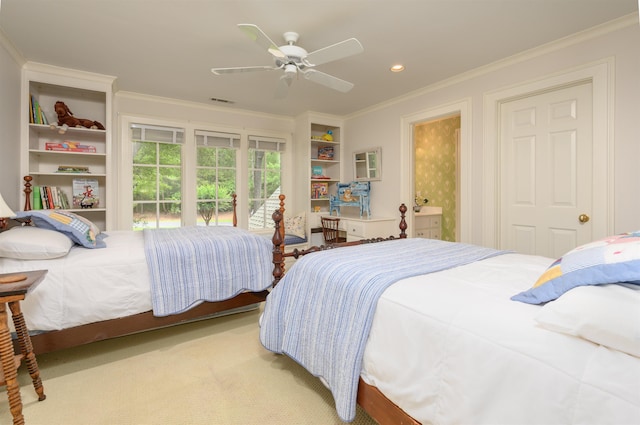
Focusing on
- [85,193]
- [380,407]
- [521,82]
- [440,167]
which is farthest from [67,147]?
[440,167]

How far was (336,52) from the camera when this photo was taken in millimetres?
2230

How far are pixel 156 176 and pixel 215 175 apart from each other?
780 mm

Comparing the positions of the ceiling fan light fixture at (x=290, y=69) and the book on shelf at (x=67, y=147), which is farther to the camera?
the book on shelf at (x=67, y=147)

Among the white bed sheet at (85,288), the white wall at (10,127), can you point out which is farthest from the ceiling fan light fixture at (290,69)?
the white wall at (10,127)

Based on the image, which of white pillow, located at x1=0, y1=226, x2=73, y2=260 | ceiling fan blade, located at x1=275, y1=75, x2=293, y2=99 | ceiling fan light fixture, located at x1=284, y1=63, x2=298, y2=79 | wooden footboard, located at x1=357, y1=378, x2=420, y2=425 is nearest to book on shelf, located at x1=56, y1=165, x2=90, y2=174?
white pillow, located at x1=0, y1=226, x2=73, y2=260

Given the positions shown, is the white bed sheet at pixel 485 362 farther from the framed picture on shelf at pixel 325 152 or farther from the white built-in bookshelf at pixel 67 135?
the framed picture on shelf at pixel 325 152

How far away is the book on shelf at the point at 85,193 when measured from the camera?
11.8ft

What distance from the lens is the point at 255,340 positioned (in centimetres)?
243

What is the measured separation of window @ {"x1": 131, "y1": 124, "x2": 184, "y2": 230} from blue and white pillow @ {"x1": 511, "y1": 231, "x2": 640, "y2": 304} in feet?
14.1

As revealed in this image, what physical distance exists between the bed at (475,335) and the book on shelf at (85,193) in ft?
10.3

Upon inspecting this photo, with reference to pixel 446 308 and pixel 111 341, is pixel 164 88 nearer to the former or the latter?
pixel 111 341

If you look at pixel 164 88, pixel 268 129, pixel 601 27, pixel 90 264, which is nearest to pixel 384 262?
pixel 90 264

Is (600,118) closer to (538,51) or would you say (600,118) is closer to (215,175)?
(538,51)

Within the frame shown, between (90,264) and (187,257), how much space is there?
0.57 m
